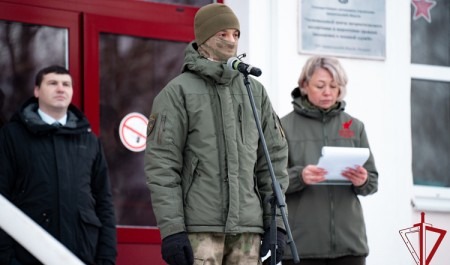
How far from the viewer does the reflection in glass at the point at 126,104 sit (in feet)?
28.1

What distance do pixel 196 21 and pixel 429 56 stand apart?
419 cm

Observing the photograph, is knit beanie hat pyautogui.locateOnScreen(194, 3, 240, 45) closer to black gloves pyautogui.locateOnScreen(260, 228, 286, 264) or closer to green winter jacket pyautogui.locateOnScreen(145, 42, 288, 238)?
green winter jacket pyautogui.locateOnScreen(145, 42, 288, 238)

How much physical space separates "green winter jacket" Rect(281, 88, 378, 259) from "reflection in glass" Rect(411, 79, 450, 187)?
7.74 ft

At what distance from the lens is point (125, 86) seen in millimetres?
8664

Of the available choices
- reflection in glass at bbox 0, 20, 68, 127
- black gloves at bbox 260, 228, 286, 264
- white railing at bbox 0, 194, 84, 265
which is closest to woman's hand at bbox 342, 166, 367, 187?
black gloves at bbox 260, 228, 286, 264

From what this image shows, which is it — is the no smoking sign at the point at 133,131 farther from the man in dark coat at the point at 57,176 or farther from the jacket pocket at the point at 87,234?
the jacket pocket at the point at 87,234

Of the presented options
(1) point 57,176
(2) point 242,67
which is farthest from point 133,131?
(2) point 242,67

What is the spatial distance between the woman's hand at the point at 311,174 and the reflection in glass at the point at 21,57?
2229 mm

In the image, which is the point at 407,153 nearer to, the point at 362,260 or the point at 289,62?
the point at 289,62

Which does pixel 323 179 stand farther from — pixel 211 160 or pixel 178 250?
pixel 178 250

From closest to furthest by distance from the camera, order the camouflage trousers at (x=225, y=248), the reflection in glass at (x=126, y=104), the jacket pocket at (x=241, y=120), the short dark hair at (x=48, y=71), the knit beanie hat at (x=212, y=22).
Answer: the camouflage trousers at (x=225, y=248) < the jacket pocket at (x=241, y=120) < the knit beanie hat at (x=212, y=22) < the short dark hair at (x=48, y=71) < the reflection in glass at (x=126, y=104)

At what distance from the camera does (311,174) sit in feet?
22.7

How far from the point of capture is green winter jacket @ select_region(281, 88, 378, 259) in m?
7.03

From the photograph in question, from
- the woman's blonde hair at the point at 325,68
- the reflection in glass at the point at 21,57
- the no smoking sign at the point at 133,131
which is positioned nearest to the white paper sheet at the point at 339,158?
the woman's blonde hair at the point at 325,68
